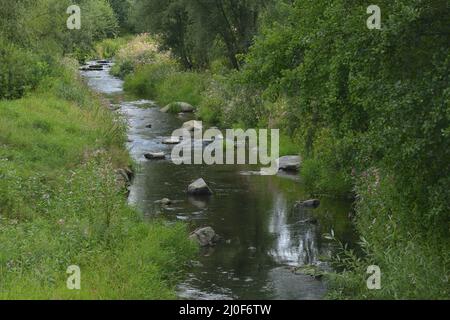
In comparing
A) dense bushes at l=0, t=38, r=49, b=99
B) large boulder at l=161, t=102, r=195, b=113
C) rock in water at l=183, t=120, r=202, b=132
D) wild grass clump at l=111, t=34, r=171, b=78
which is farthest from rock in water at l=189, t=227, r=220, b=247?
wild grass clump at l=111, t=34, r=171, b=78

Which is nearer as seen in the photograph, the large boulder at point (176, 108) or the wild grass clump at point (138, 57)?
the large boulder at point (176, 108)

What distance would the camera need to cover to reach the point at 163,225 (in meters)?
14.5

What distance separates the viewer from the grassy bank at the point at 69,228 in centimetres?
1059

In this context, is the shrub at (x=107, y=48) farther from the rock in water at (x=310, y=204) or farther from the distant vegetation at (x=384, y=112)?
the distant vegetation at (x=384, y=112)

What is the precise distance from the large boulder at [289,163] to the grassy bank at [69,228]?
17.9ft

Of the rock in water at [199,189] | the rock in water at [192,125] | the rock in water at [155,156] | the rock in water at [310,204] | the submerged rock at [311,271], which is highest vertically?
the rock in water at [192,125]

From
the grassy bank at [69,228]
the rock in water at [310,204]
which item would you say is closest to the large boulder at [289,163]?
the rock in water at [310,204]

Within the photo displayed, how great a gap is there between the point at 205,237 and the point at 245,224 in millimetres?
1716

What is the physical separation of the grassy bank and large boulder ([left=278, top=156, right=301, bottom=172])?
546 centimetres

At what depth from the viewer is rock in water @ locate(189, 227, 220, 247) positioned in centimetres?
1444

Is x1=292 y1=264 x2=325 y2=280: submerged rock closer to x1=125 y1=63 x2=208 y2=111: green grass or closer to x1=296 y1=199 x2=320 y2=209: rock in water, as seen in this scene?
x1=296 y1=199 x2=320 y2=209: rock in water

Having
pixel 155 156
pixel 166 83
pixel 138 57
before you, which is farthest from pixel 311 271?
pixel 138 57
